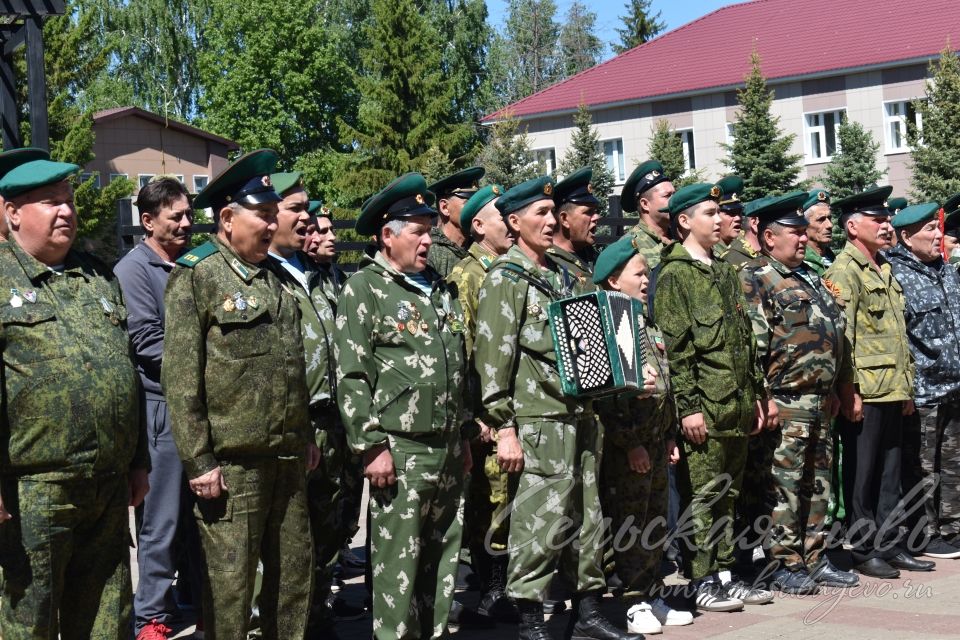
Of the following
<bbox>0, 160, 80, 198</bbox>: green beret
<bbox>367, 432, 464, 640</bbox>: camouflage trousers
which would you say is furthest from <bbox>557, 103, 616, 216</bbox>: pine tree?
<bbox>0, 160, 80, 198</bbox>: green beret

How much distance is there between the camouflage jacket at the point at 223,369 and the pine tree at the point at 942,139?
26.5 meters

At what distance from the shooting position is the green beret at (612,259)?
6.68 metres

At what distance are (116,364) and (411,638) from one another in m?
1.86

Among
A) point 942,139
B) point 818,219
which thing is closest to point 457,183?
point 818,219

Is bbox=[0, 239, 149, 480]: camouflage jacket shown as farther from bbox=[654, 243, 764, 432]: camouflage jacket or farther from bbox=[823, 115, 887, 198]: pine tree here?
bbox=[823, 115, 887, 198]: pine tree

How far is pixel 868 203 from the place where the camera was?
862cm

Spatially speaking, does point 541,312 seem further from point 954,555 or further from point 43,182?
point 954,555

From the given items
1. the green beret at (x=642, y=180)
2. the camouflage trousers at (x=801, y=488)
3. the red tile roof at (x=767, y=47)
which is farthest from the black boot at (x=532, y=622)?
the red tile roof at (x=767, y=47)

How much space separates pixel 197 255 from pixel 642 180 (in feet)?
14.3

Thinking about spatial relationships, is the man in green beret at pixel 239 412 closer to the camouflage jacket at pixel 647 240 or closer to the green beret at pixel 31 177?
the green beret at pixel 31 177

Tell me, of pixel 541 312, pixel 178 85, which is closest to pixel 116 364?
pixel 541 312

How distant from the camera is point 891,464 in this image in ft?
28.0

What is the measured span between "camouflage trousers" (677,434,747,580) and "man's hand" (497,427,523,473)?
4.92 ft

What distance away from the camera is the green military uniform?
6.98 metres
